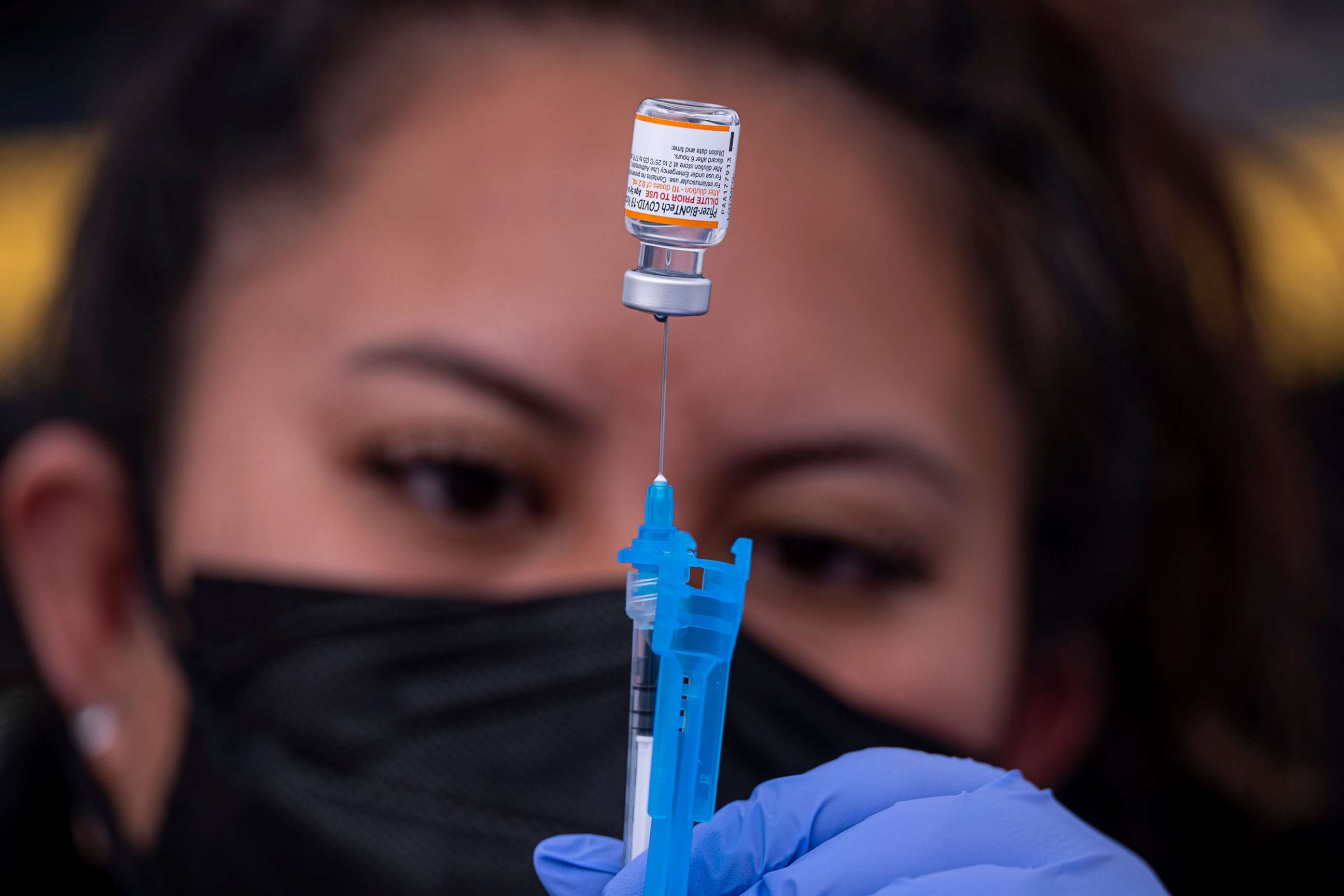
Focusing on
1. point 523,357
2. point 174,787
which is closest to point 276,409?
point 523,357

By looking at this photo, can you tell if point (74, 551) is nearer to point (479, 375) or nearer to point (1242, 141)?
point (479, 375)

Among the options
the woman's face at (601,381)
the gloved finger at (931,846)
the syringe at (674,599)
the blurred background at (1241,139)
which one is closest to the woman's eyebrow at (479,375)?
the woman's face at (601,381)

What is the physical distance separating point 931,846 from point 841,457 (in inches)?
26.8

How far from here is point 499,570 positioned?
1563 mm

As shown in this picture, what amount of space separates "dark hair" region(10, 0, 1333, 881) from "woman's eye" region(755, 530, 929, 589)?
0.32 m

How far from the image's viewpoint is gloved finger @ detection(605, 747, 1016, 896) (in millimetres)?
958

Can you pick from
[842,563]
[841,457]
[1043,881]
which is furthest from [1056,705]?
[1043,881]

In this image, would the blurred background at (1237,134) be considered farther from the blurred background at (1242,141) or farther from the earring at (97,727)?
the earring at (97,727)

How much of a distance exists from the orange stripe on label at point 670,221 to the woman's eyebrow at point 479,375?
1.92ft

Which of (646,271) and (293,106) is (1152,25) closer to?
(293,106)

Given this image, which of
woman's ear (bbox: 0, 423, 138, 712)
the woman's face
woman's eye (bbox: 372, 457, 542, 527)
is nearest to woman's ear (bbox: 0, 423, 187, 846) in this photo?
woman's ear (bbox: 0, 423, 138, 712)

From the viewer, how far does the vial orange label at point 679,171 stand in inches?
34.9

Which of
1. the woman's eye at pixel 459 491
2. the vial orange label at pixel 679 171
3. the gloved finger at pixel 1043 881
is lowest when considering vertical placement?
the gloved finger at pixel 1043 881

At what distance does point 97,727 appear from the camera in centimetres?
185
